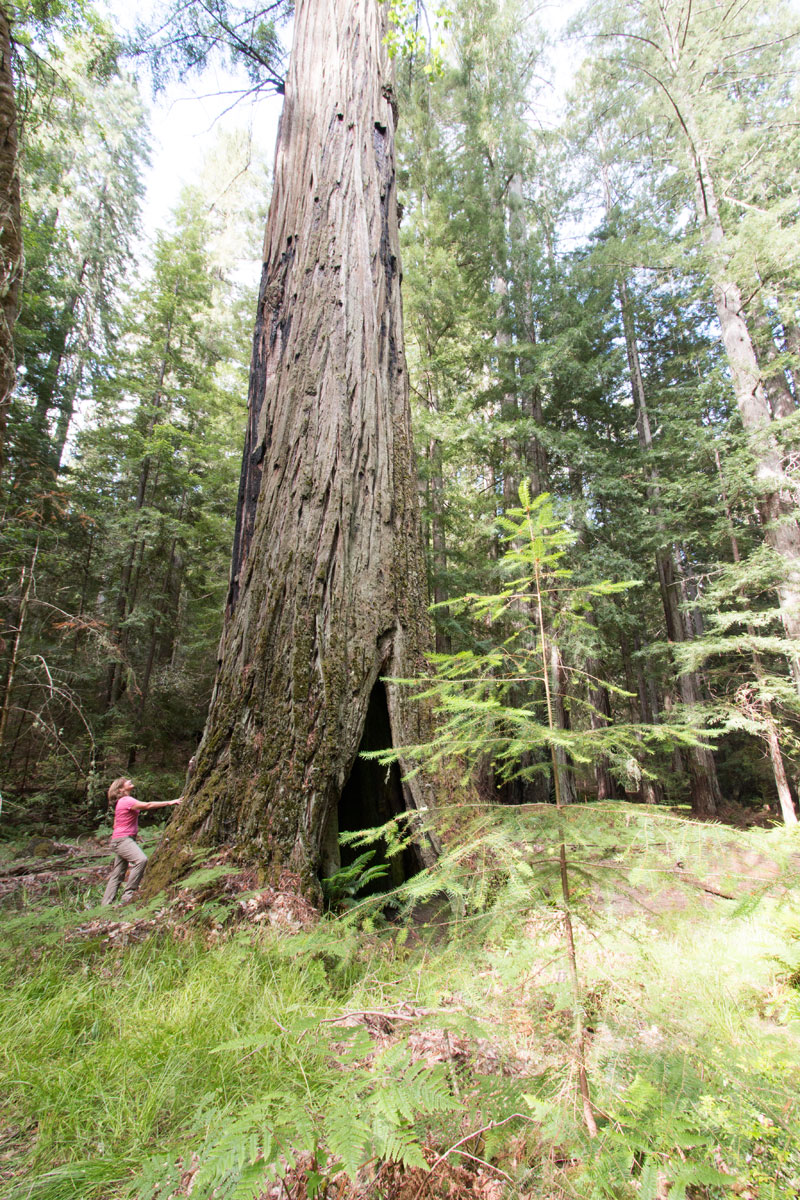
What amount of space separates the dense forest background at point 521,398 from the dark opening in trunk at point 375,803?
9.58 feet

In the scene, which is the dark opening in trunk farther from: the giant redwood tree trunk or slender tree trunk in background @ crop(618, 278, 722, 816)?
slender tree trunk in background @ crop(618, 278, 722, 816)

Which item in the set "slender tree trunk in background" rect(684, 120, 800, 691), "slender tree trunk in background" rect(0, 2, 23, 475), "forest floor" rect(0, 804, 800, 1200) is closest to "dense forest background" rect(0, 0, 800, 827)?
"slender tree trunk in background" rect(684, 120, 800, 691)

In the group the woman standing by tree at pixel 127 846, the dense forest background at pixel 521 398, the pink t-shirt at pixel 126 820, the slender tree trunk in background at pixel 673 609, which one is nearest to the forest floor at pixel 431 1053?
the woman standing by tree at pixel 127 846

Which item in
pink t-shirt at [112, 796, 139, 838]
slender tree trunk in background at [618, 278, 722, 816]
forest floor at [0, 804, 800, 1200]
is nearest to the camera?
forest floor at [0, 804, 800, 1200]

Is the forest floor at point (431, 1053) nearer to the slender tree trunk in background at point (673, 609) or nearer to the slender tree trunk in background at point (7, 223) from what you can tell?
the slender tree trunk in background at point (7, 223)

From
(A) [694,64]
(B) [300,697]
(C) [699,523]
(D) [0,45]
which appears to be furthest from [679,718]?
(A) [694,64]

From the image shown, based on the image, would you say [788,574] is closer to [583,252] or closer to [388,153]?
[388,153]

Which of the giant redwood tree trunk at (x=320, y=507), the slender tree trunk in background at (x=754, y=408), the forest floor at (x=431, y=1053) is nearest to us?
the forest floor at (x=431, y=1053)

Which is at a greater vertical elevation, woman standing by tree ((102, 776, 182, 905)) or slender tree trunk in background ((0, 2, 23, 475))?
slender tree trunk in background ((0, 2, 23, 475))

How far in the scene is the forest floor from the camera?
1.02m

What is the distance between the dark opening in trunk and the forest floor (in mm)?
846

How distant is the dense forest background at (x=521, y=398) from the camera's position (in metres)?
8.09

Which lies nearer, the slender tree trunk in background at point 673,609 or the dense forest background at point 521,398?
the dense forest background at point 521,398

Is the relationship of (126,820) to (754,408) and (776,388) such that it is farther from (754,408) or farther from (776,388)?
(776,388)
